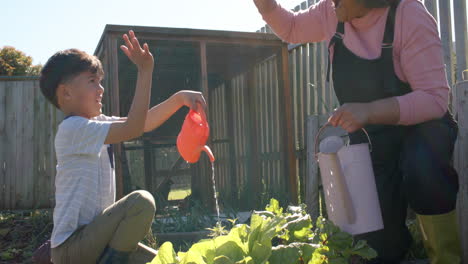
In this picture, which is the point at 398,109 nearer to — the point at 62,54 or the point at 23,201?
the point at 62,54

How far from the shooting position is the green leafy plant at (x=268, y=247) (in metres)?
1.12

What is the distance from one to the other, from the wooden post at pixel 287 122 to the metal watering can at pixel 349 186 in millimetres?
3275

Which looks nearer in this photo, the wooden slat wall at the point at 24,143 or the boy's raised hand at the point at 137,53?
the boy's raised hand at the point at 137,53

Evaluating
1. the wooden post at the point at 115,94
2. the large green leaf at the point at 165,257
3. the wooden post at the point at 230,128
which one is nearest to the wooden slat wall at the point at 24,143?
the wooden post at the point at 230,128

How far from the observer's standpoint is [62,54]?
86.8 inches

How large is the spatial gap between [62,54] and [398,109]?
1.59 meters

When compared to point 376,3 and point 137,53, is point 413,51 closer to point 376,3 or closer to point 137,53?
point 376,3

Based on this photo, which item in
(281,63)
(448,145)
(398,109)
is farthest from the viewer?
(281,63)

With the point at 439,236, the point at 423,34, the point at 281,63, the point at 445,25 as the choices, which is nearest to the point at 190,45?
the point at 281,63

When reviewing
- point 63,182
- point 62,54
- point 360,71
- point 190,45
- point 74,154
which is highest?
point 190,45

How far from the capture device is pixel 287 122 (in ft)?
16.5

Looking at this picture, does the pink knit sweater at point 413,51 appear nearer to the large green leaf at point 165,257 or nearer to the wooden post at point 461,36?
the large green leaf at point 165,257

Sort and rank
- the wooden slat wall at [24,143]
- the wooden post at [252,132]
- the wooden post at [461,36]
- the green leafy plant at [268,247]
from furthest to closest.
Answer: the wooden slat wall at [24,143] → the wooden post at [252,132] → the wooden post at [461,36] → the green leafy plant at [268,247]

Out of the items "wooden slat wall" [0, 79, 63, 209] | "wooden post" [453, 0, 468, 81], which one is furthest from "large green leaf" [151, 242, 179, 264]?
"wooden slat wall" [0, 79, 63, 209]
